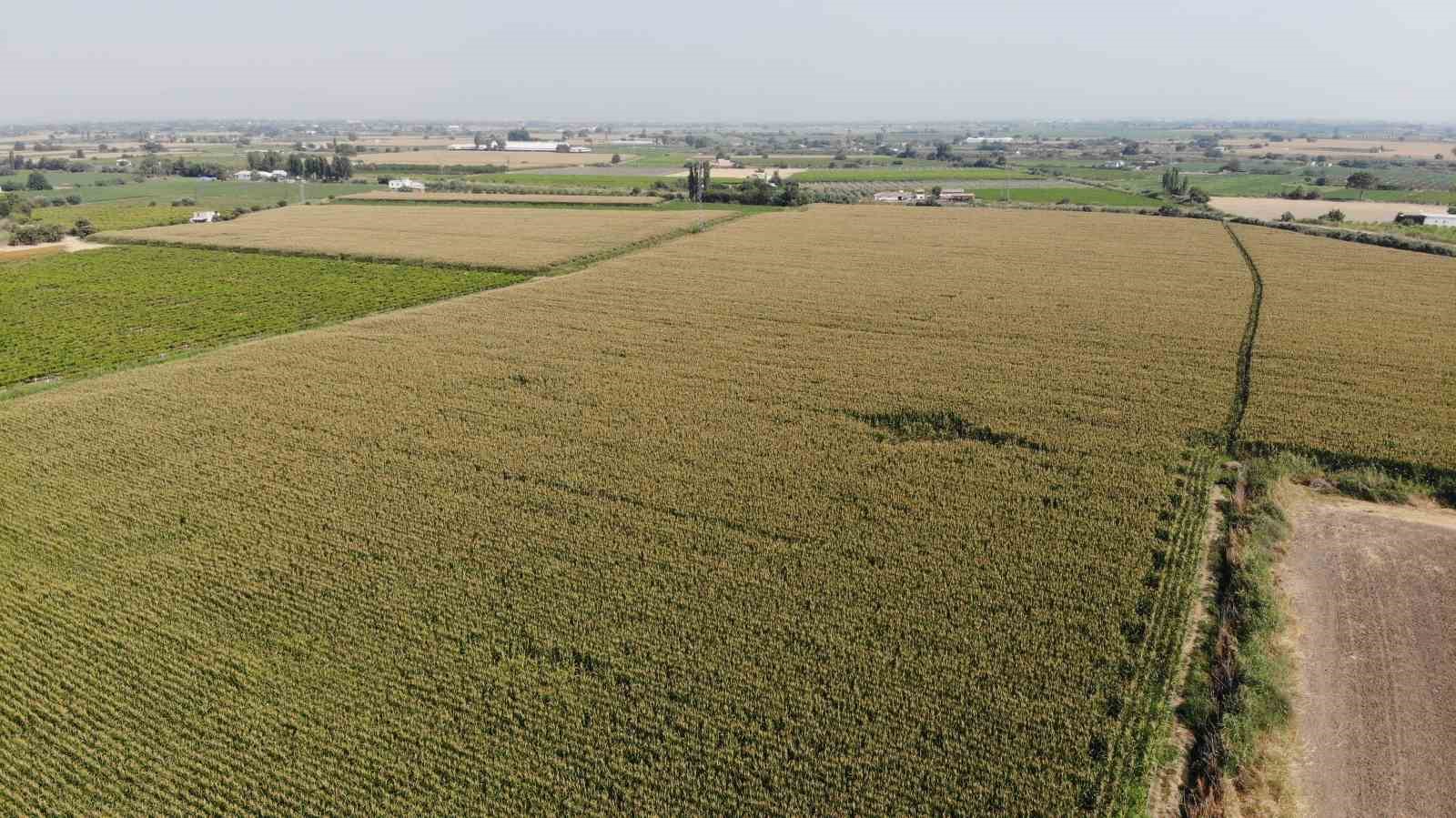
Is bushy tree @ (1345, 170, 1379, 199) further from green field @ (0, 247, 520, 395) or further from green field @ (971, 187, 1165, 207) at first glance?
green field @ (0, 247, 520, 395)

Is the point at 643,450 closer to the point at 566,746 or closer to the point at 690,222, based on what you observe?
the point at 566,746

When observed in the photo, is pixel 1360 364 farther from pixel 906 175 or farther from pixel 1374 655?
pixel 906 175

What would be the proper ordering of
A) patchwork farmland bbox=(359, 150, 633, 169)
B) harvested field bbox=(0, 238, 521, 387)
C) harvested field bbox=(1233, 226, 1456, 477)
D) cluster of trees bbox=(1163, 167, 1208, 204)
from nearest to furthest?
harvested field bbox=(1233, 226, 1456, 477) → harvested field bbox=(0, 238, 521, 387) → cluster of trees bbox=(1163, 167, 1208, 204) → patchwork farmland bbox=(359, 150, 633, 169)

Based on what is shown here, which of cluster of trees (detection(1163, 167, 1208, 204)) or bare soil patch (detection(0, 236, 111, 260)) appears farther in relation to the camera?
cluster of trees (detection(1163, 167, 1208, 204))

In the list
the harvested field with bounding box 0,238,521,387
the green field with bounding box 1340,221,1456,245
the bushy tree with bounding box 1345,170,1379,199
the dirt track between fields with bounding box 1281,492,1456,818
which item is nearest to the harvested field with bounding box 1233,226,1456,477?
the dirt track between fields with bounding box 1281,492,1456,818

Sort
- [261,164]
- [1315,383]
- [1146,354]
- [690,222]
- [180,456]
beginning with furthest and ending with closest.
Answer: [261,164] → [690,222] → [1146,354] → [1315,383] → [180,456]

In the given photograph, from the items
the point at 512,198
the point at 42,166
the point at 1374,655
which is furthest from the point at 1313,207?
the point at 42,166

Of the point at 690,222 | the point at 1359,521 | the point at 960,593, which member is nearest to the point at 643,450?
the point at 960,593
